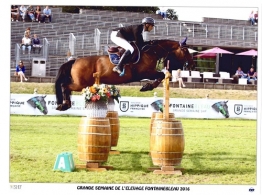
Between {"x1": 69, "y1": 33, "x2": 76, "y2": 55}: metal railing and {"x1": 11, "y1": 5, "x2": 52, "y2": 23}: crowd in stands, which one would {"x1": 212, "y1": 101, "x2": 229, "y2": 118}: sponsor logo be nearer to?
{"x1": 69, "y1": 33, "x2": 76, "y2": 55}: metal railing

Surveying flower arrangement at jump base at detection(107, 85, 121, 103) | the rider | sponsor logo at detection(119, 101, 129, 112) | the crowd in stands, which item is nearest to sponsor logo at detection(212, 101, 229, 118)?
sponsor logo at detection(119, 101, 129, 112)

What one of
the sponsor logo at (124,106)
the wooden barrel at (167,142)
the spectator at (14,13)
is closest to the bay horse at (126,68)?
the wooden barrel at (167,142)

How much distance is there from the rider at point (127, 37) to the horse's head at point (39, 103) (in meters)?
1.60

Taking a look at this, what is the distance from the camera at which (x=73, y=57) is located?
9.70m

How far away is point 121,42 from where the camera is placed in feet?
→ 30.2

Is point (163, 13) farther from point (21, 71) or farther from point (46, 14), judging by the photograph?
point (21, 71)

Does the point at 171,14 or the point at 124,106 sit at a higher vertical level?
the point at 171,14

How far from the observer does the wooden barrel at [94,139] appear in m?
8.55

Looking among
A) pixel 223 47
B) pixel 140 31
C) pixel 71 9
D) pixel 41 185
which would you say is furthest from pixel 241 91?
pixel 41 185

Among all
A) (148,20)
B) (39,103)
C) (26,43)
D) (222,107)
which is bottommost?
(222,107)

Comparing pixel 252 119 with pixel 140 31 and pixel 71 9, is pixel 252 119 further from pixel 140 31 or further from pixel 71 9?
pixel 71 9

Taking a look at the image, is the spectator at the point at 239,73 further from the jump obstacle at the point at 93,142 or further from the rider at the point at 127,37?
the jump obstacle at the point at 93,142

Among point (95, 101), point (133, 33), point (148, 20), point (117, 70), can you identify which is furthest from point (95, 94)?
point (148, 20)

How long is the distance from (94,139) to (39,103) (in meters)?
2.15
